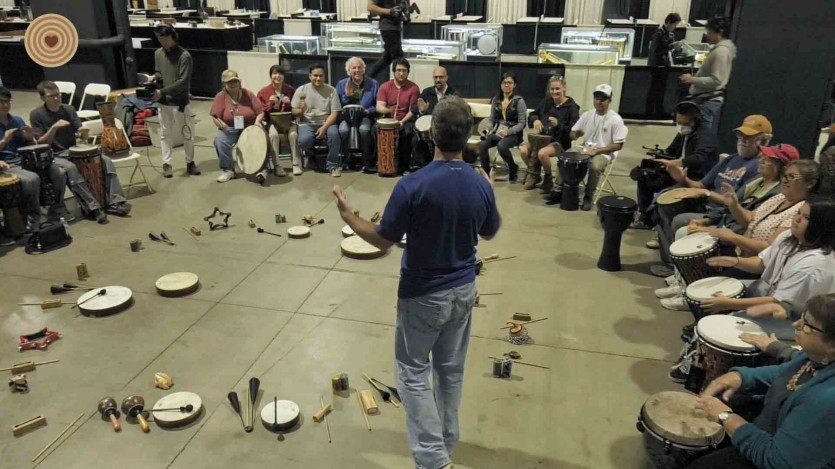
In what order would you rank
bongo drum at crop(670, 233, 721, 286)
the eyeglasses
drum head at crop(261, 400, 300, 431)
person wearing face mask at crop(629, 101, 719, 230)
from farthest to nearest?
person wearing face mask at crop(629, 101, 719, 230), bongo drum at crop(670, 233, 721, 286), drum head at crop(261, 400, 300, 431), the eyeglasses

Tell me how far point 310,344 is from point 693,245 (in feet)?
9.13

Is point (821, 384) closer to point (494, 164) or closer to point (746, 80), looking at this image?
point (746, 80)

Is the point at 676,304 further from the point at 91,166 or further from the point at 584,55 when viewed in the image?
the point at 584,55

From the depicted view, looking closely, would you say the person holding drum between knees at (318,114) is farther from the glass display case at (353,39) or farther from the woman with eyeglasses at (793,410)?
the woman with eyeglasses at (793,410)

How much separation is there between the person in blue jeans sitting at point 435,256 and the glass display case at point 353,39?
9032mm

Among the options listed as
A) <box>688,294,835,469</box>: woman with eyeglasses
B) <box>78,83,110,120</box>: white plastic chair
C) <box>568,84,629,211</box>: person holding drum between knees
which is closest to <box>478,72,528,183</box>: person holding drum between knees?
<box>568,84,629,211</box>: person holding drum between knees

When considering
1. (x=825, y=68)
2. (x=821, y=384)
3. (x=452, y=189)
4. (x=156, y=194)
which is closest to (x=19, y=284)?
(x=156, y=194)

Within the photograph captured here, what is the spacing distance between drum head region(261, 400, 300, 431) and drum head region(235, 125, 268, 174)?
4.64 metres

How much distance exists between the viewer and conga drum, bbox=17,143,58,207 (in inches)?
235

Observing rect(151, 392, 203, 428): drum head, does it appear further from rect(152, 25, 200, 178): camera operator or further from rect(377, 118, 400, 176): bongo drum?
rect(152, 25, 200, 178): camera operator

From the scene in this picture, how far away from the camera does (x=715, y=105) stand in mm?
7328

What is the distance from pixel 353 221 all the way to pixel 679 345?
2.82 metres

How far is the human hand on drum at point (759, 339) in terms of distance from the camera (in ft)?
10.4

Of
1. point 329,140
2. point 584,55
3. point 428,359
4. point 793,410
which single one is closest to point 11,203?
point 329,140
